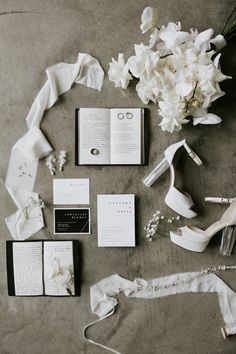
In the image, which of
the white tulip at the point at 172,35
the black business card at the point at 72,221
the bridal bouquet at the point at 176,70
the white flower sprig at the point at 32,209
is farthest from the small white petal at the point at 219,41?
the white flower sprig at the point at 32,209

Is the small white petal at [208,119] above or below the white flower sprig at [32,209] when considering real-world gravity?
above

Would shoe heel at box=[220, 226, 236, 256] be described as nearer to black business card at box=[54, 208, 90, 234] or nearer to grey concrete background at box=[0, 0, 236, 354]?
grey concrete background at box=[0, 0, 236, 354]

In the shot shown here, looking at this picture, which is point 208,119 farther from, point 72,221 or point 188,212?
point 72,221

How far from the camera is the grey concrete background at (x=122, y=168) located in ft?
5.16

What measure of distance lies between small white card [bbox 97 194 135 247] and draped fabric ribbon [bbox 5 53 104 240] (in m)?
0.25

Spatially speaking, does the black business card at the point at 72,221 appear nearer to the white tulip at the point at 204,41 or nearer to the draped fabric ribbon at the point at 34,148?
the draped fabric ribbon at the point at 34,148

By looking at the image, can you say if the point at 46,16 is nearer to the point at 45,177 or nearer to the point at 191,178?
the point at 45,177

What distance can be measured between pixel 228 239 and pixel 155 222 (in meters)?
0.30

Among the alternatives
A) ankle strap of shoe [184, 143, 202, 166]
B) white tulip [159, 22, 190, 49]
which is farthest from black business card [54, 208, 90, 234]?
white tulip [159, 22, 190, 49]

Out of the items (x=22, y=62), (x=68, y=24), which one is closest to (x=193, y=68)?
(x=68, y=24)

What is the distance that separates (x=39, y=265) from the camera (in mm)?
1592

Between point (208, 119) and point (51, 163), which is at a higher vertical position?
point (208, 119)

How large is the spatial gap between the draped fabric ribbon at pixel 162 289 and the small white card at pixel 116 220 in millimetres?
150

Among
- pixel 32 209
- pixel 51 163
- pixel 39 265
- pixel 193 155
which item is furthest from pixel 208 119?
pixel 39 265
